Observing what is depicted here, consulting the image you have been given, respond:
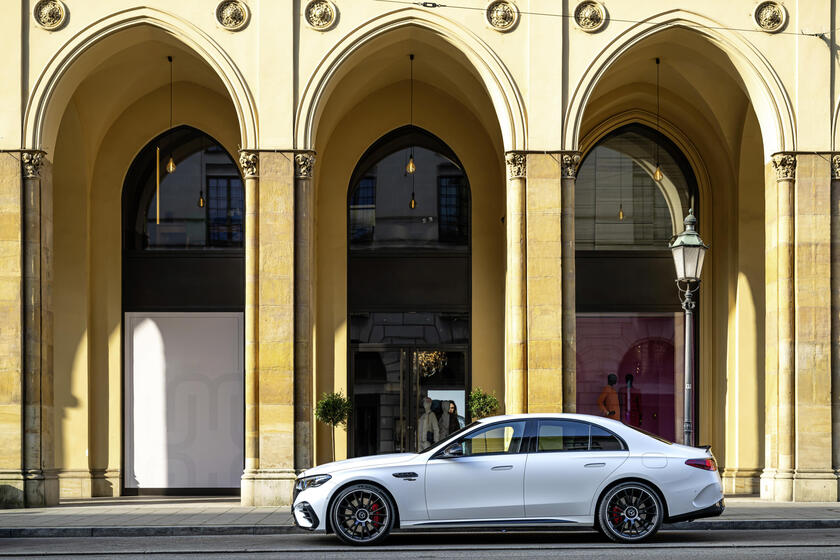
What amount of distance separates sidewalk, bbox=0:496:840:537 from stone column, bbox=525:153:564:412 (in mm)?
3487

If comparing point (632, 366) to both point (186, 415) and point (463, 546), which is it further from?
point (463, 546)

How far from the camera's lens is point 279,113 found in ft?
68.8

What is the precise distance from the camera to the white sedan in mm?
14086

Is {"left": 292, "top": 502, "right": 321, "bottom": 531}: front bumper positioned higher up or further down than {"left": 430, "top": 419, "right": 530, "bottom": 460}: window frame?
further down

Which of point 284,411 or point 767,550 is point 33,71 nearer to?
point 284,411

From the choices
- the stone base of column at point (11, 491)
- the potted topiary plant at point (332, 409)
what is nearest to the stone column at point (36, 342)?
the stone base of column at point (11, 491)

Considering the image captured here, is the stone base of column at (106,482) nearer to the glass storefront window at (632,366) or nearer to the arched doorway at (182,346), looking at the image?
the arched doorway at (182,346)

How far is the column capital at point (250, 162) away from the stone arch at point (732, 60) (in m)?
5.23

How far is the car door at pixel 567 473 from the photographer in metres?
14.1

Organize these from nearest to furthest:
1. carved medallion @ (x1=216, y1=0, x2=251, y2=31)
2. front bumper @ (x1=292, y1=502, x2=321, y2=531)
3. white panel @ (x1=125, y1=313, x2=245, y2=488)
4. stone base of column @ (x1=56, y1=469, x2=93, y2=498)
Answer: front bumper @ (x1=292, y1=502, x2=321, y2=531) → carved medallion @ (x1=216, y1=0, x2=251, y2=31) → stone base of column @ (x1=56, y1=469, x2=93, y2=498) → white panel @ (x1=125, y1=313, x2=245, y2=488)

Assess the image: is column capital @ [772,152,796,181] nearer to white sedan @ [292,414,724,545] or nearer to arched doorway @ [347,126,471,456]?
arched doorway @ [347,126,471,456]

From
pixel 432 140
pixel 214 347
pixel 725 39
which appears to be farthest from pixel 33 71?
pixel 725 39

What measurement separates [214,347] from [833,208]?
12.1 m

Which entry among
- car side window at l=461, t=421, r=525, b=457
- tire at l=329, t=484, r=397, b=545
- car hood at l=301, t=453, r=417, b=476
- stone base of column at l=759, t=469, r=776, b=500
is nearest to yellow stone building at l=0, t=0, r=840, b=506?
stone base of column at l=759, t=469, r=776, b=500
